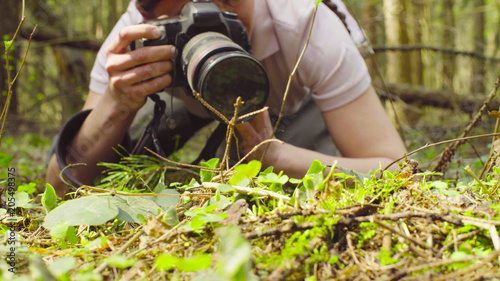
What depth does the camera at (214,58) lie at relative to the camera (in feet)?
2.94

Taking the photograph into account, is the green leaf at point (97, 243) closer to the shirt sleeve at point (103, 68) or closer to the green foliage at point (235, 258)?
the green foliage at point (235, 258)

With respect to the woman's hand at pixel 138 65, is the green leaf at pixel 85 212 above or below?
below

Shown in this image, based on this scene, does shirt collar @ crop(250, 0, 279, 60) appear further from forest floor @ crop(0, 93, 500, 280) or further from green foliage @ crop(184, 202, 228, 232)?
green foliage @ crop(184, 202, 228, 232)

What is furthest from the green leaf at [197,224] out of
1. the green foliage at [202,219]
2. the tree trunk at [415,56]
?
the tree trunk at [415,56]

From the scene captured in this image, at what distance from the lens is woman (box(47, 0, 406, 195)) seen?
1.21 m

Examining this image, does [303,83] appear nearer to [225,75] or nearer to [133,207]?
[225,75]

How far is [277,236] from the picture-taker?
49 centimetres

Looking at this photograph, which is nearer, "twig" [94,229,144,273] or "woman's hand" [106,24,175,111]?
"twig" [94,229,144,273]

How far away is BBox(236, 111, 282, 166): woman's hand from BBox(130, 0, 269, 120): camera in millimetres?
111

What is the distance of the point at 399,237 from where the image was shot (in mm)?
475

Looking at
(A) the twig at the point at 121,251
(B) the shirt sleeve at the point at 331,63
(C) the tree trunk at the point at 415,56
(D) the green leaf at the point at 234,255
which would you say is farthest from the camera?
(C) the tree trunk at the point at 415,56

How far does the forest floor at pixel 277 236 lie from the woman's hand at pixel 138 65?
58 cm

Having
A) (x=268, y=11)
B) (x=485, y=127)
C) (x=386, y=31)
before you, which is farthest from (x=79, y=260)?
(x=386, y=31)

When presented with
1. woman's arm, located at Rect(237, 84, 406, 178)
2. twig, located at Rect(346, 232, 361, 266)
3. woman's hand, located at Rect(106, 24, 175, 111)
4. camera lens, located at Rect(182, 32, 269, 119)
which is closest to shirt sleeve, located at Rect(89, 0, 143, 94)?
woman's hand, located at Rect(106, 24, 175, 111)
